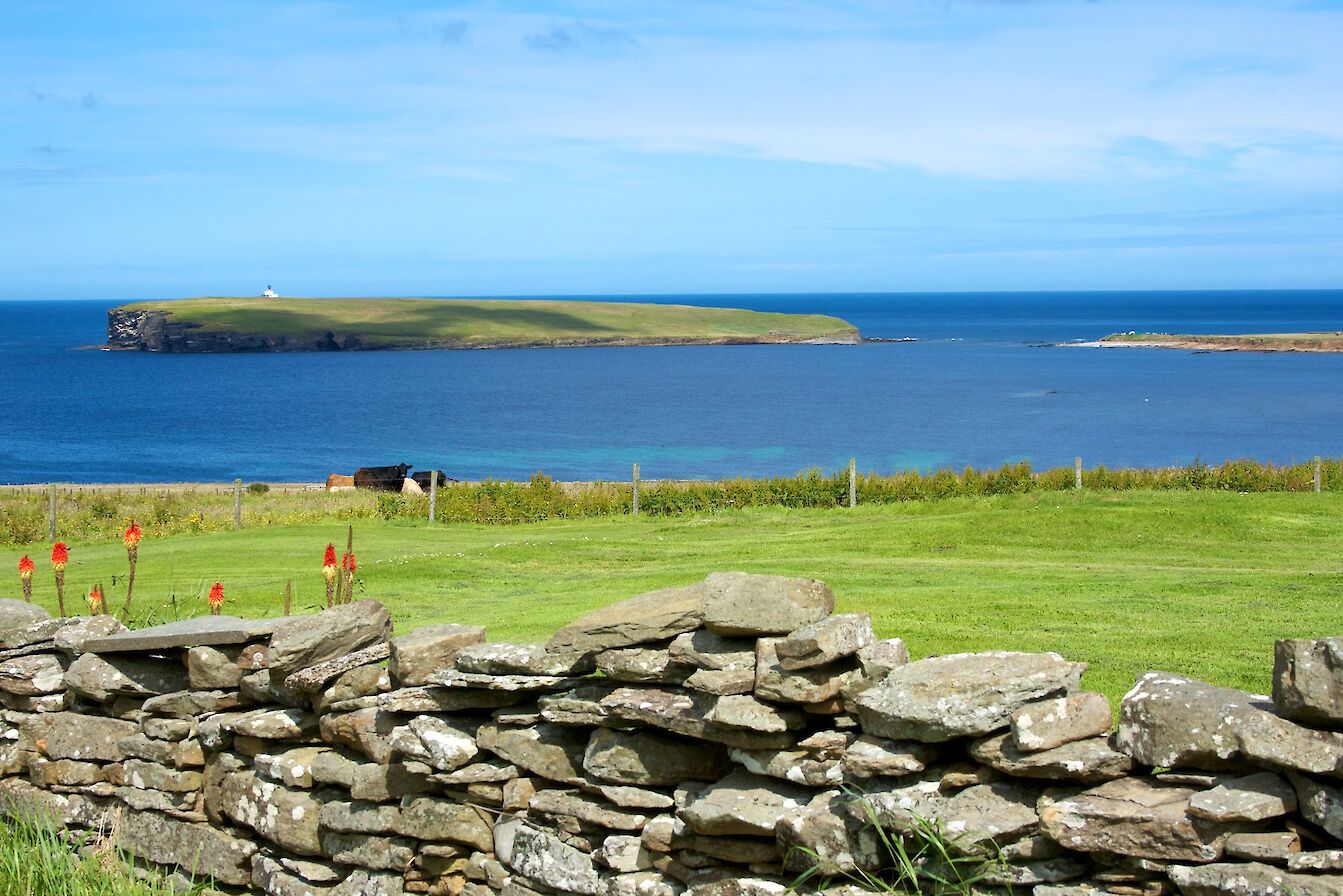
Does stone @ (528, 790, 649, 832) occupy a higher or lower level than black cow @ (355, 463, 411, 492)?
higher

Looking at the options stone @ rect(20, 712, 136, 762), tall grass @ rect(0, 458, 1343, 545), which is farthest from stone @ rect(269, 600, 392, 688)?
tall grass @ rect(0, 458, 1343, 545)

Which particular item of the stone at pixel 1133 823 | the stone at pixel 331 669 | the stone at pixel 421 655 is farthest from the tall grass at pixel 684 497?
the stone at pixel 1133 823

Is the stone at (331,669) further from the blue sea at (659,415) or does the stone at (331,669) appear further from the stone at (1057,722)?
the blue sea at (659,415)

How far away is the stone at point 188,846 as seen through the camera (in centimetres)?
983

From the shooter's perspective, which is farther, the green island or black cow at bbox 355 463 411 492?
the green island

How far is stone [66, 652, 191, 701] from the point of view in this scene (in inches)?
410

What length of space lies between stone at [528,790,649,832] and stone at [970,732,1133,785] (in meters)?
2.55

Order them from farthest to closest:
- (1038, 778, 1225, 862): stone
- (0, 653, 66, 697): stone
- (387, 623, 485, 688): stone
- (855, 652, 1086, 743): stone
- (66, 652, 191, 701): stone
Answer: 1. (0, 653, 66, 697): stone
2. (66, 652, 191, 701): stone
3. (387, 623, 485, 688): stone
4. (855, 652, 1086, 743): stone
5. (1038, 778, 1225, 862): stone

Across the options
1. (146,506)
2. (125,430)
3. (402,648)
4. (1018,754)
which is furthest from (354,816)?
(125,430)

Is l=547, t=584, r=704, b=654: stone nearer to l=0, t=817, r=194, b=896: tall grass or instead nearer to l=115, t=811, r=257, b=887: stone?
l=115, t=811, r=257, b=887: stone

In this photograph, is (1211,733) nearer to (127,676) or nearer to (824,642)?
(824,642)

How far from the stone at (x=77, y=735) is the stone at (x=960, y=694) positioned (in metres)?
6.71

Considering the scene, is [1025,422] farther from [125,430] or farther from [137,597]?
[137,597]

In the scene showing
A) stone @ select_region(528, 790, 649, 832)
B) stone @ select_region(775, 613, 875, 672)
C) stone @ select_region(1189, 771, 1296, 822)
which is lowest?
stone @ select_region(528, 790, 649, 832)
